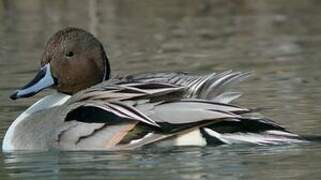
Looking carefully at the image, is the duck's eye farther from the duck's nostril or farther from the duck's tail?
the duck's tail

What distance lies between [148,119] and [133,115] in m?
0.10

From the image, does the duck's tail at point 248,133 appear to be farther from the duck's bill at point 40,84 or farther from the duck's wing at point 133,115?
the duck's bill at point 40,84

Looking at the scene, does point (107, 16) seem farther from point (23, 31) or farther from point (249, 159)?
point (249, 159)

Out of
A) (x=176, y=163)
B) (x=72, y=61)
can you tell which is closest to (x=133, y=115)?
(x=176, y=163)

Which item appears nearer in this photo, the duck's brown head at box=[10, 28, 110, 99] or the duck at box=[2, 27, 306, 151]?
the duck at box=[2, 27, 306, 151]

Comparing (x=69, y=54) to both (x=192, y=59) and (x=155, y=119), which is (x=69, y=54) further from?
(x=192, y=59)

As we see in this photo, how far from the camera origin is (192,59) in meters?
15.5

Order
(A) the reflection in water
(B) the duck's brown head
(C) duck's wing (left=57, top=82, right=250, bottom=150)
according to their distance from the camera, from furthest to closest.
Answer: (B) the duck's brown head → (C) duck's wing (left=57, top=82, right=250, bottom=150) → (A) the reflection in water

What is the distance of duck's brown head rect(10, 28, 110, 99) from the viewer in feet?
32.7

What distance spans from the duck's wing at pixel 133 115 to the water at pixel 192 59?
114mm

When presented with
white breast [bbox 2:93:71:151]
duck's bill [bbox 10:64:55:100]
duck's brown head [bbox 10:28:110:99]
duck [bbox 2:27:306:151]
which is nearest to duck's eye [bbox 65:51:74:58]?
duck's brown head [bbox 10:28:110:99]

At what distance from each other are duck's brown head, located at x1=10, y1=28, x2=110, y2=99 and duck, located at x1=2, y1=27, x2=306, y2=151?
0.36m

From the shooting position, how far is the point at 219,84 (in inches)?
369

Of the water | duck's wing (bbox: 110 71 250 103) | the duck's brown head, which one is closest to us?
the water
